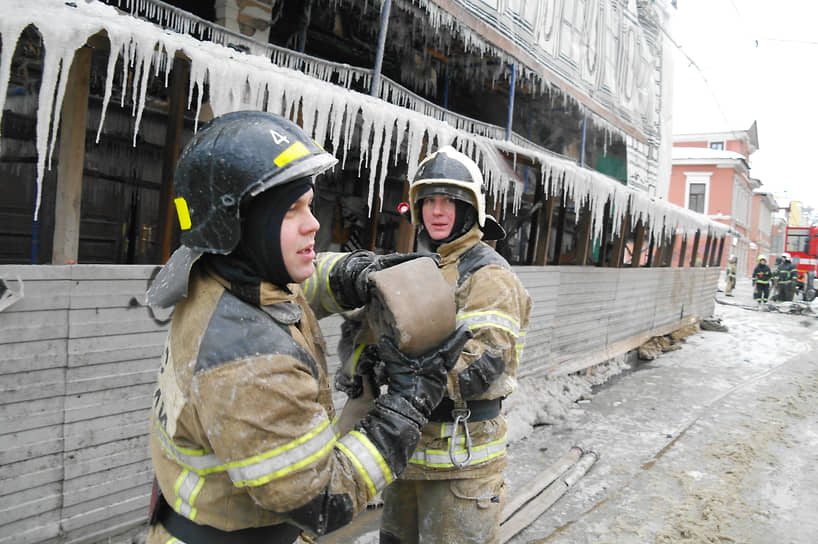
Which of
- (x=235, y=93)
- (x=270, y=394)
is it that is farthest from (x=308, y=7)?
(x=270, y=394)

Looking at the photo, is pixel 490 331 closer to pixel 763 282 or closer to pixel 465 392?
pixel 465 392

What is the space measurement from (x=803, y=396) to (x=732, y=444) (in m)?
3.52

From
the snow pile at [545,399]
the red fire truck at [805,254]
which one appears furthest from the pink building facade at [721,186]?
the snow pile at [545,399]

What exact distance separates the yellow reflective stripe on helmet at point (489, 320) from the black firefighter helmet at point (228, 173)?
1187 millimetres

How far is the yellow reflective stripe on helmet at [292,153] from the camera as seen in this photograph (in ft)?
4.09

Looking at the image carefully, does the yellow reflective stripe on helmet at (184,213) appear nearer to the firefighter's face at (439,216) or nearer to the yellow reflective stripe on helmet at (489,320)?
the yellow reflective stripe on helmet at (489,320)

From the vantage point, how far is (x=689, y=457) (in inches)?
218

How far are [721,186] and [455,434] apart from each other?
4169 cm

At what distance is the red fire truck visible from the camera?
24812 millimetres

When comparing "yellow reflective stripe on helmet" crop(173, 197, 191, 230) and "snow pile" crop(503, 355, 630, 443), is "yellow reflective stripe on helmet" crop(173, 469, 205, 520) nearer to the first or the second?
"yellow reflective stripe on helmet" crop(173, 197, 191, 230)

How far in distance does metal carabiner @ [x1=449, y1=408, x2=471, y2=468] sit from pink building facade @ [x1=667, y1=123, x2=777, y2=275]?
123 feet

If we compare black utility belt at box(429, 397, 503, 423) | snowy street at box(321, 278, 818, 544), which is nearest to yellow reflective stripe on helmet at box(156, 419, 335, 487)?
black utility belt at box(429, 397, 503, 423)

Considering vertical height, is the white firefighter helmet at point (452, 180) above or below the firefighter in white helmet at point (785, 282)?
above

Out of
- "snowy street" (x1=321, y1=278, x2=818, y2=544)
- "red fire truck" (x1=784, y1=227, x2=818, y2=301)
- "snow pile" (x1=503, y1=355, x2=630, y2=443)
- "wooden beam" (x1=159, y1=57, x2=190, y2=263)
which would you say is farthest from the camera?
"red fire truck" (x1=784, y1=227, x2=818, y2=301)
